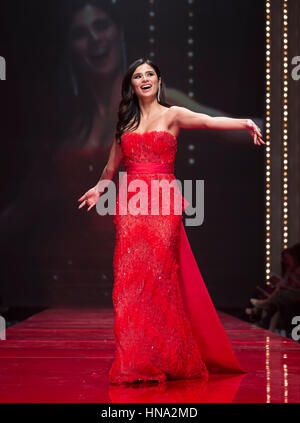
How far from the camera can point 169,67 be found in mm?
7312

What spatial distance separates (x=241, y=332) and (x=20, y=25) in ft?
15.7

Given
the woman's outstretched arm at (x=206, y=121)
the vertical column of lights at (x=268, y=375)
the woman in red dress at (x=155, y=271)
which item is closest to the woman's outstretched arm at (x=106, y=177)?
the woman in red dress at (x=155, y=271)

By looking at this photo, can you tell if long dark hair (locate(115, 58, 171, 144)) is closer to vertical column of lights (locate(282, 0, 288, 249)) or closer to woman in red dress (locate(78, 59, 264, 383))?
woman in red dress (locate(78, 59, 264, 383))

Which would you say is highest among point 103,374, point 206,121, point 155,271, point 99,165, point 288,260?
point 99,165

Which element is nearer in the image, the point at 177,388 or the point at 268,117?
the point at 177,388

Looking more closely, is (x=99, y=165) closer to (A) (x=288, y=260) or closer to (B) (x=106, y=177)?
(A) (x=288, y=260)

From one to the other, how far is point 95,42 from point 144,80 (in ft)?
15.9

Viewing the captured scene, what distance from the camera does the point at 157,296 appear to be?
2.54 m

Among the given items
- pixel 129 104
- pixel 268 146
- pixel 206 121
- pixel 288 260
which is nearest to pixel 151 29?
pixel 268 146

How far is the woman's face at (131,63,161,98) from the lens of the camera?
2676 mm

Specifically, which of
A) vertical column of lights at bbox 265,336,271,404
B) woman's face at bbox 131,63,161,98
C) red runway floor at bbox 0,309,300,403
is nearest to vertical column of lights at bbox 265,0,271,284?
red runway floor at bbox 0,309,300,403

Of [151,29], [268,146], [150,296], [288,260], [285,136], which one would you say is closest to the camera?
[150,296]
